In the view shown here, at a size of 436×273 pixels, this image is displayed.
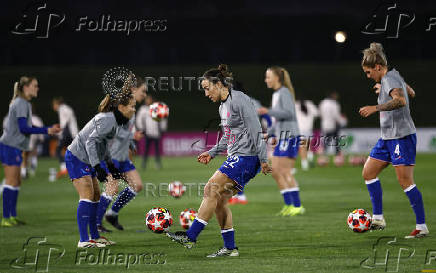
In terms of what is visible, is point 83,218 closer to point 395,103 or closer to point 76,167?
point 76,167

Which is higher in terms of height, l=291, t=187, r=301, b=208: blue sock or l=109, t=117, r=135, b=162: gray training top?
l=109, t=117, r=135, b=162: gray training top

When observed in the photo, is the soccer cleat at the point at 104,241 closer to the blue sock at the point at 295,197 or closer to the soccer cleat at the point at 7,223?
the soccer cleat at the point at 7,223

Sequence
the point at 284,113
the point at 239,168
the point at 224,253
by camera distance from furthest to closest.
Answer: the point at 284,113
the point at 224,253
the point at 239,168

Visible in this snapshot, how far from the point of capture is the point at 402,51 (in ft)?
141

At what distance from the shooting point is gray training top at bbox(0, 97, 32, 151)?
1126 centimetres

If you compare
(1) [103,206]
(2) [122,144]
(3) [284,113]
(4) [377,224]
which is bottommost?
(4) [377,224]

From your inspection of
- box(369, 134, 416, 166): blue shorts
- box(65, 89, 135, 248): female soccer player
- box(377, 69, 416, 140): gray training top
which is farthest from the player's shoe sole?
box(65, 89, 135, 248): female soccer player

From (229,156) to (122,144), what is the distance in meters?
3.04

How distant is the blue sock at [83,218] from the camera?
8719 mm

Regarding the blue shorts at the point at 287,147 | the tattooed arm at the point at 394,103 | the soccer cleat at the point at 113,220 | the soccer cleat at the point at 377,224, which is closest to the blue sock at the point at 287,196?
the blue shorts at the point at 287,147

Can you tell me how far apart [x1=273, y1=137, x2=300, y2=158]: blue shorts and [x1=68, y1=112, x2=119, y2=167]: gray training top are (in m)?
4.00

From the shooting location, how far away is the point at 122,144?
1045 cm

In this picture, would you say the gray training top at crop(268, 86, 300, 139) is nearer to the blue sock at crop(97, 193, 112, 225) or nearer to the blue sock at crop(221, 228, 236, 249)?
the blue sock at crop(97, 193, 112, 225)

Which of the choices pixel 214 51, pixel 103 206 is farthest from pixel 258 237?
pixel 214 51
